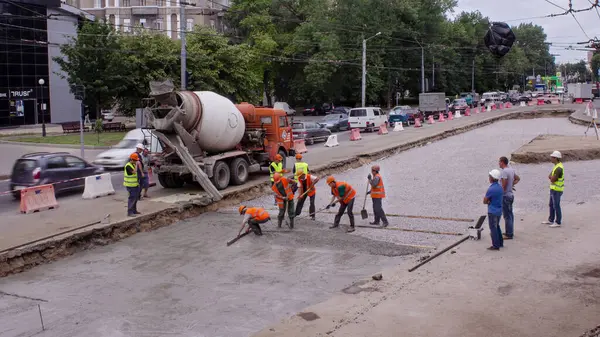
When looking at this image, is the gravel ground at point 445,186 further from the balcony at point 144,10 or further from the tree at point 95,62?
the balcony at point 144,10

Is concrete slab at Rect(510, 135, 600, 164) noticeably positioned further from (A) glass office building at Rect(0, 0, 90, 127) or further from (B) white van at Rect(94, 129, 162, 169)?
(A) glass office building at Rect(0, 0, 90, 127)

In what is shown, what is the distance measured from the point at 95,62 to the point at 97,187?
1000 inches

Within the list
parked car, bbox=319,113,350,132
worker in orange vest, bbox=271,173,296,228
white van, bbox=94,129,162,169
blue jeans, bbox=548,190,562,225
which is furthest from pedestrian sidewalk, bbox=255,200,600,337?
parked car, bbox=319,113,350,132

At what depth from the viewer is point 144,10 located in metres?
81.2

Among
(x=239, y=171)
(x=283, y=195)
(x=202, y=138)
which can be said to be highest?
(x=202, y=138)

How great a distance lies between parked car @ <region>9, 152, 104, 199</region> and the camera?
17922 mm

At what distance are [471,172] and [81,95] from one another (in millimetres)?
16126

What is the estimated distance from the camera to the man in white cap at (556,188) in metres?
13.2

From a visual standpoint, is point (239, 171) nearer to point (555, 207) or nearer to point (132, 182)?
point (132, 182)

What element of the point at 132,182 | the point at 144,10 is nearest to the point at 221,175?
the point at 132,182

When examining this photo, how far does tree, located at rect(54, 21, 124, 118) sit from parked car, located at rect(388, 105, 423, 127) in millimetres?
21237

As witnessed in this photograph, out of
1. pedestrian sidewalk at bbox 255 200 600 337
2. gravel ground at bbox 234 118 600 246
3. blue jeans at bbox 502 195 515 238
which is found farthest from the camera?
gravel ground at bbox 234 118 600 246

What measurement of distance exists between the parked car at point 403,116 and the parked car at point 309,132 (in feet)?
41.8

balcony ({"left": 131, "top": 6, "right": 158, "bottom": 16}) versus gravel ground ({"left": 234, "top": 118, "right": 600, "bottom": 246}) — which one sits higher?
balcony ({"left": 131, "top": 6, "right": 158, "bottom": 16})
